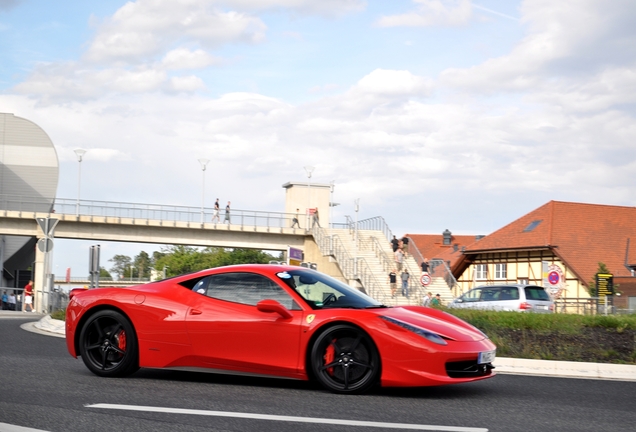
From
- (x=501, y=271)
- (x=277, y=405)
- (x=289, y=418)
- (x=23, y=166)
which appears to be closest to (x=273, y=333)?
(x=277, y=405)

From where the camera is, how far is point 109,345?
8.83 meters

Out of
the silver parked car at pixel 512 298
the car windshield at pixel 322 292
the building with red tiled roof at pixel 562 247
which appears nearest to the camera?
the car windshield at pixel 322 292

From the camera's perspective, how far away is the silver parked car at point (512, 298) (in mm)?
22766

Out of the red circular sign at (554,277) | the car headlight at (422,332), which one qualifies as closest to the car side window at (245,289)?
the car headlight at (422,332)

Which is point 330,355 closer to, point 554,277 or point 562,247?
point 554,277

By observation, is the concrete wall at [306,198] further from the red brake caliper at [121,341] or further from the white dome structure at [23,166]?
the red brake caliper at [121,341]

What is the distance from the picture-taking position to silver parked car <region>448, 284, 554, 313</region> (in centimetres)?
2277

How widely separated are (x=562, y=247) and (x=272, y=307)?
1839 inches

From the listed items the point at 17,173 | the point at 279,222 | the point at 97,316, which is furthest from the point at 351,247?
the point at 97,316

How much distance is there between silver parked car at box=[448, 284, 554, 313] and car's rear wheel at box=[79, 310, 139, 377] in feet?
49.1

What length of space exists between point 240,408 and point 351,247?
41310mm

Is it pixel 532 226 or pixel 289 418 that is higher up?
pixel 532 226

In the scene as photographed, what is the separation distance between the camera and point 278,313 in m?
8.06

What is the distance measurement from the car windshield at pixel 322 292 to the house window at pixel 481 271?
51109 mm
